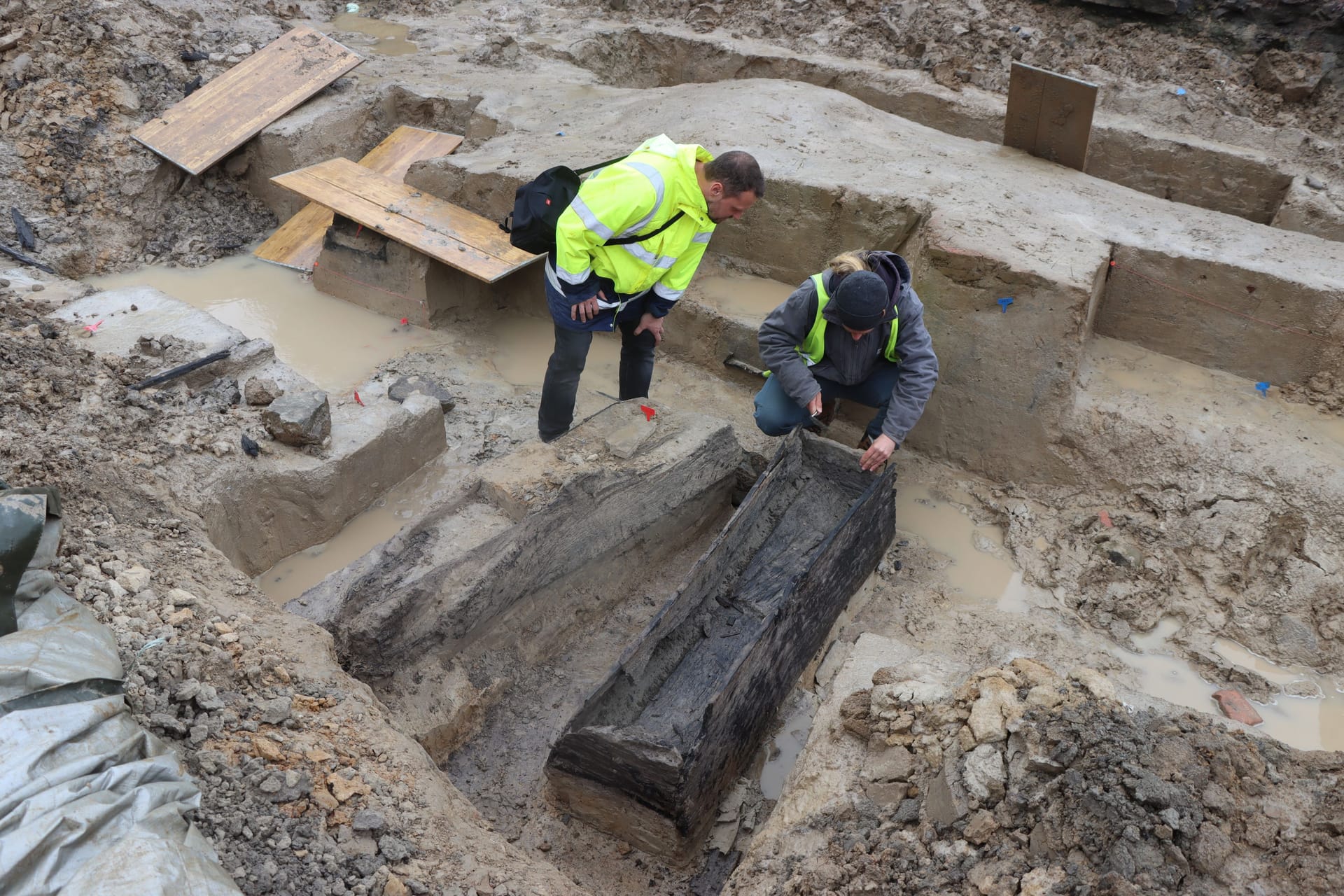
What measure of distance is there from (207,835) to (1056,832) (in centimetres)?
216

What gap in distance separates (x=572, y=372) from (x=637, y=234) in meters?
0.88

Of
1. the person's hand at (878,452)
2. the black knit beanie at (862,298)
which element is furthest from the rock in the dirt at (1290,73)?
the person's hand at (878,452)

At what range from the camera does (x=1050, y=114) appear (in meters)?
5.79

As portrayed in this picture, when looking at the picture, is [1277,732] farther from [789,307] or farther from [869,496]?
[789,307]

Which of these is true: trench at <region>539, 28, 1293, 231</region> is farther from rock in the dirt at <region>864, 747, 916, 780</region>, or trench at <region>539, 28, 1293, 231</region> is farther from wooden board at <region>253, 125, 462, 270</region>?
rock in the dirt at <region>864, 747, 916, 780</region>

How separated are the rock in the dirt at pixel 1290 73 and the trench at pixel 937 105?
145cm

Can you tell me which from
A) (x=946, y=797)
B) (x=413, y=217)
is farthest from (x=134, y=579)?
(x=413, y=217)

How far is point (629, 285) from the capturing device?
421 cm

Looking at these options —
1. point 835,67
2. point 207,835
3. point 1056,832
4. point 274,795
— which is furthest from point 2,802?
point 835,67

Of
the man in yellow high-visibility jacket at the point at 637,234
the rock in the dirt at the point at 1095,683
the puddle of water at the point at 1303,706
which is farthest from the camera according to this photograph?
the man in yellow high-visibility jacket at the point at 637,234

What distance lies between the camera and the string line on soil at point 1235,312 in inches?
180

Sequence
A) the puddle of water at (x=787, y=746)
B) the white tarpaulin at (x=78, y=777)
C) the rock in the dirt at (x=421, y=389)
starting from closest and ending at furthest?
the white tarpaulin at (x=78, y=777)
the puddle of water at (x=787, y=746)
the rock in the dirt at (x=421, y=389)

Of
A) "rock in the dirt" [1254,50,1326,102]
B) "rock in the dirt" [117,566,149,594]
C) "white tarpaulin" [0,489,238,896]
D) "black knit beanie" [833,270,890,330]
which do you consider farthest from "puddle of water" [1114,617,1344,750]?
"rock in the dirt" [1254,50,1326,102]

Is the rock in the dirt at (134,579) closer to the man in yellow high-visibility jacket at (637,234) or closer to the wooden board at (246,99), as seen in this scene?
the man in yellow high-visibility jacket at (637,234)
